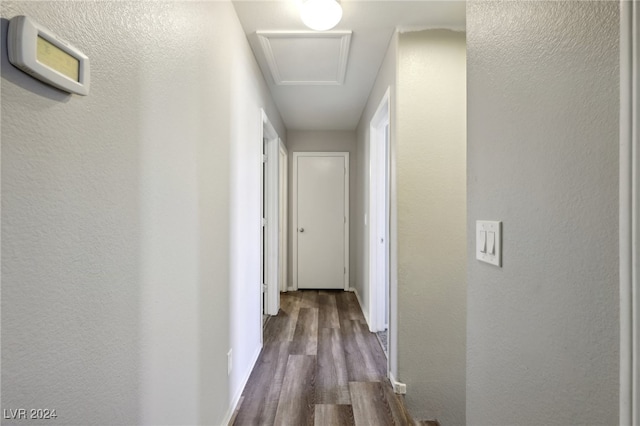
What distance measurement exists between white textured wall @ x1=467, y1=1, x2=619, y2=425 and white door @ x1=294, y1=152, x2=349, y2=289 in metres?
3.28

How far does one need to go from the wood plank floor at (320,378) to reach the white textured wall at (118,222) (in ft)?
1.45

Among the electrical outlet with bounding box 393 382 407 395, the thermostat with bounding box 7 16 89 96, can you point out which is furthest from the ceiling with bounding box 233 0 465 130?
the electrical outlet with bounding box 393 382 407 395

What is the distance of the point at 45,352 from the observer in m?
0.55

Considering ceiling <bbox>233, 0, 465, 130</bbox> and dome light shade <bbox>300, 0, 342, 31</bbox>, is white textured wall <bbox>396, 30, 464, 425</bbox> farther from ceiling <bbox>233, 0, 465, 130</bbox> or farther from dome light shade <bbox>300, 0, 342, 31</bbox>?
dome light shade <bbox>300, 0, 342, 31</bbox>

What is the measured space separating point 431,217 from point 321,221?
2468mm

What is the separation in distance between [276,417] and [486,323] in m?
1.34

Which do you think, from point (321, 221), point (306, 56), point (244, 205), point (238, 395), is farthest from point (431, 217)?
point (321, 221)

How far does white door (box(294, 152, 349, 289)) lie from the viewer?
4148 mm

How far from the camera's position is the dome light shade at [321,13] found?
1.53 metres

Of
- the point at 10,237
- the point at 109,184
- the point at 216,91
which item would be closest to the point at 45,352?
the point at 10,237

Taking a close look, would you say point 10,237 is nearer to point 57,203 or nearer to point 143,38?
point 57,203

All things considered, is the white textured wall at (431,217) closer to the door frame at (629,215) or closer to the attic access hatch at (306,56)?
the attic access hatch at (306,56)

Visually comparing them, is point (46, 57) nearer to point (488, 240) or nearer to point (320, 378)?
point (488, 240)

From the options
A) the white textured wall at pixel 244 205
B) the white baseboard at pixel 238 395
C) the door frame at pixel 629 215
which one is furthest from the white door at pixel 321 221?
the door frame at pixel 629 215
